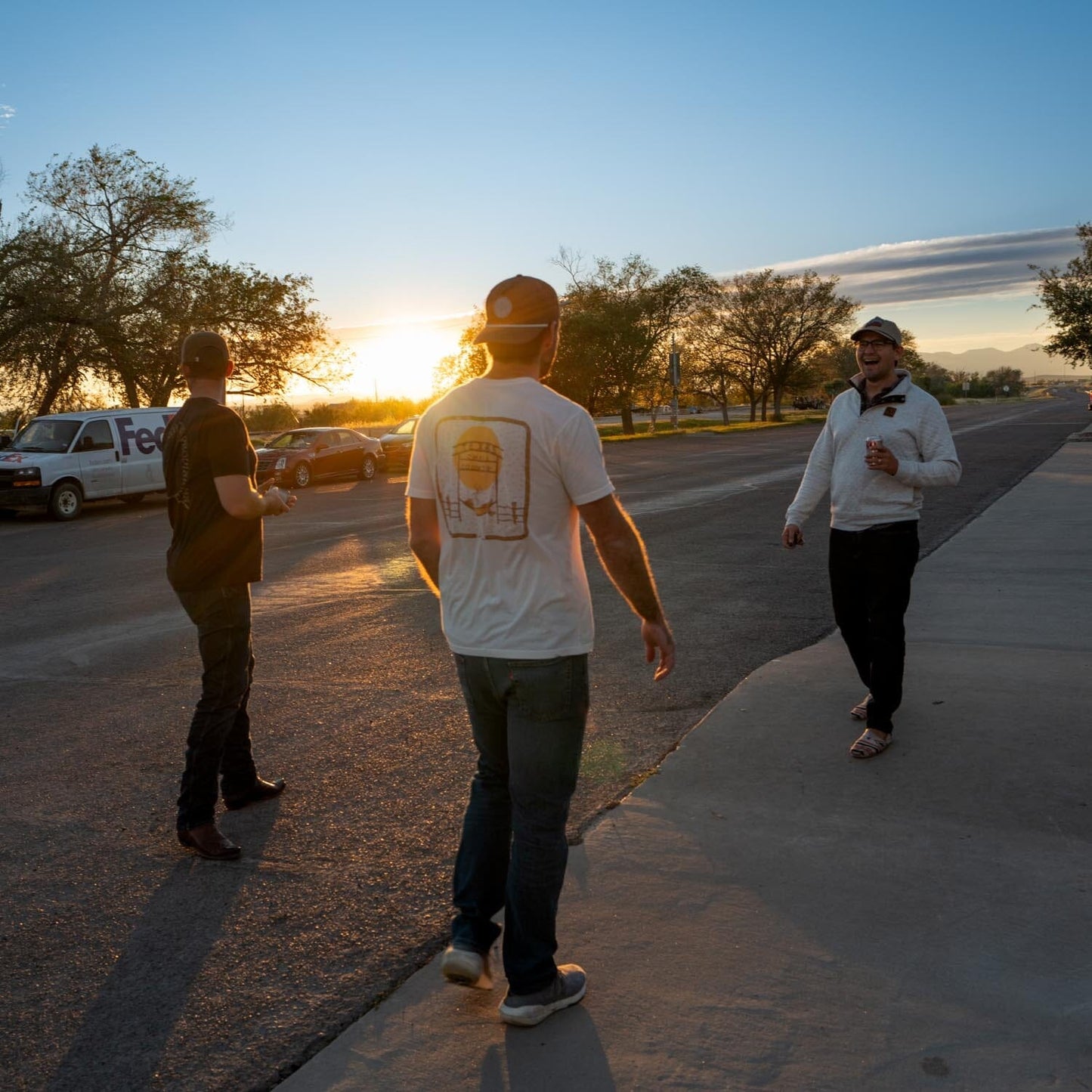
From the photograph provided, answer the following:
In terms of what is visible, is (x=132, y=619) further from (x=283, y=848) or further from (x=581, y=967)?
(x=581, y=967)

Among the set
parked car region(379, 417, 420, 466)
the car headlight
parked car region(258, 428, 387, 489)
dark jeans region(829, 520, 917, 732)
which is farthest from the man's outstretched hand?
parked car region(379, 417, 420, 466)

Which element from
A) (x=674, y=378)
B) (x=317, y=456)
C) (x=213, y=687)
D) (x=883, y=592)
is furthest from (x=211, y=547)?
(x=674, y=378)

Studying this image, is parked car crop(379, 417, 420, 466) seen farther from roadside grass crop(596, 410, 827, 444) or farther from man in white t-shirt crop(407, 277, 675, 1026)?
→ man in white t-shirt crop(407, 277, 675, 1026)

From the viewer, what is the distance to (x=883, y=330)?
196 inches

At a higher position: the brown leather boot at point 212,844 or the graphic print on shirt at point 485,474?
the graphic print on shirt at point 485,474

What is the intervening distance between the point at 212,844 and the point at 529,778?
68.2 inches

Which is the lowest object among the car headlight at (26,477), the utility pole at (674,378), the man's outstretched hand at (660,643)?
the man's outstretched hand at (660,643)

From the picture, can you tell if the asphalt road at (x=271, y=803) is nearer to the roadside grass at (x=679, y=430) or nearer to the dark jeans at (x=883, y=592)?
the dark jeans at (x=883, y=592)

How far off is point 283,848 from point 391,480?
24275 mm

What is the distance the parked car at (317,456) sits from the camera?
2616 cm

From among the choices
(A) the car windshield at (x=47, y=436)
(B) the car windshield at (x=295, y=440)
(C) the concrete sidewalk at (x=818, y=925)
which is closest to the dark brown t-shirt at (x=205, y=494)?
(C) the concrete sidewalk at (x=818, y=925)

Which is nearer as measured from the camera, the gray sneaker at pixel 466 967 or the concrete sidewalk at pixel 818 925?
the concrete sidewalk at pixel 818 925

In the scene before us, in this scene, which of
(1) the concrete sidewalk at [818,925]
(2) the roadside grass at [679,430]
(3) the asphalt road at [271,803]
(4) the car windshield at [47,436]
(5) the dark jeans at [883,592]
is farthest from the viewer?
(2) the roadside grass at [679,430]

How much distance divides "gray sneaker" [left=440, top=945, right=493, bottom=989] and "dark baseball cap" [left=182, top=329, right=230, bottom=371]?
7.63 feet
